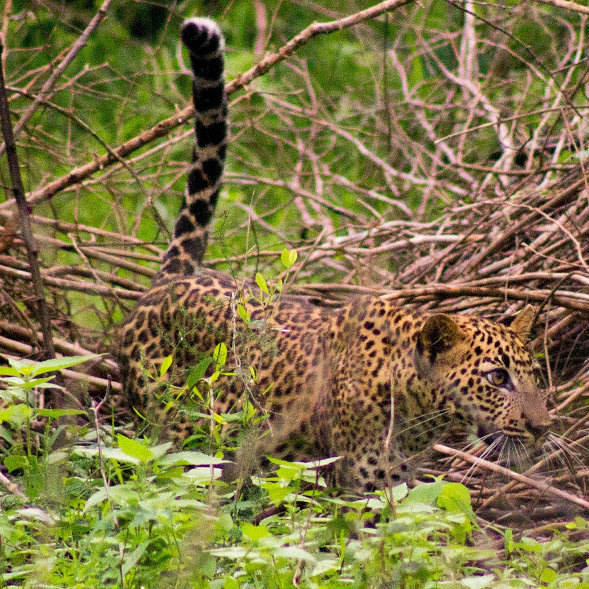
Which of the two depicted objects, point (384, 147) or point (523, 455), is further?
point (384, 147)

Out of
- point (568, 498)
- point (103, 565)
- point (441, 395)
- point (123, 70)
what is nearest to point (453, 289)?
point (441, 395)

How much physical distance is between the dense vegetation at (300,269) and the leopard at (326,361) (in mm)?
178

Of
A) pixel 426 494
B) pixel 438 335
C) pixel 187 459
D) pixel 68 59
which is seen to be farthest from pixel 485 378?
pixel 68 59

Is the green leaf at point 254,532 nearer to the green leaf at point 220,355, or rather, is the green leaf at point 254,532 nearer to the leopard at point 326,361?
the green leaf at point 220,355

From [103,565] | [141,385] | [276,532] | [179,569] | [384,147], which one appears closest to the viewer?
[179,569]

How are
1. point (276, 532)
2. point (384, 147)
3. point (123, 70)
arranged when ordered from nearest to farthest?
point (276, 532), point (384, 147), point (123, 70)

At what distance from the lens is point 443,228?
600cm

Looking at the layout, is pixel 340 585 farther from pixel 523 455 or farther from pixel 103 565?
pixel 523 455

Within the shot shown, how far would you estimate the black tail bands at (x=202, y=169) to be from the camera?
4.61 metres

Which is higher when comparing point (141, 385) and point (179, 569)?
point (179, 569)

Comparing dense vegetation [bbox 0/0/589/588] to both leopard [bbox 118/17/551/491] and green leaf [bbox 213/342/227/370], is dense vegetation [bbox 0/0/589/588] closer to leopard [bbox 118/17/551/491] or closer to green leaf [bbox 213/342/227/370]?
green leaf [bbox 213/342/227/370]

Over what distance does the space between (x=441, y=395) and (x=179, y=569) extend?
1.74m

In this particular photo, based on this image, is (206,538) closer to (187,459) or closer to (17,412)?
(187,459)

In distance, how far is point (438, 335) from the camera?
4.01m
